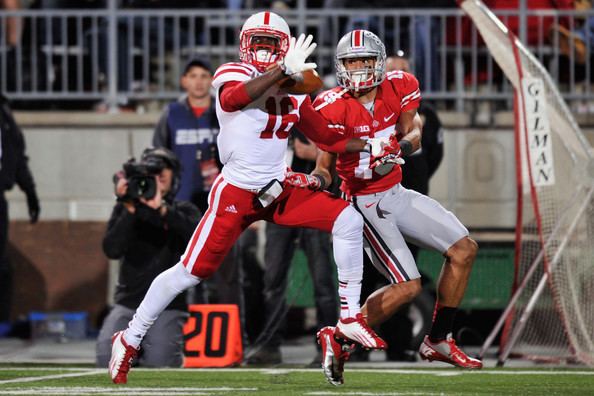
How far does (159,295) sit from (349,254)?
982 millimetres

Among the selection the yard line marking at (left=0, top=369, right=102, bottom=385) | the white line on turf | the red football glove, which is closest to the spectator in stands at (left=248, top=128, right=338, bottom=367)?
the white line on turf

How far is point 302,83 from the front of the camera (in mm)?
6746

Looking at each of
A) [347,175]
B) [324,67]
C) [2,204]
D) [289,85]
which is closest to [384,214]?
[347,175]

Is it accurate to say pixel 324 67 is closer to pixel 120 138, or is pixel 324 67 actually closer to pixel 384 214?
pixel 120 138

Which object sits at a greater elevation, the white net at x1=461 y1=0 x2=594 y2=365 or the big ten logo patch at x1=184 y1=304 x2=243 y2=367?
the white net at x1=461 y1=0 x2=594 y2=365

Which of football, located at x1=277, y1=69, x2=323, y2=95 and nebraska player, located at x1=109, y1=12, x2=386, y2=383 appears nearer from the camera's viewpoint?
football, located at x1=277, y1=69, x2=323, y2=95

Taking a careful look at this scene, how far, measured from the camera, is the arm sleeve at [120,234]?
28.5ft

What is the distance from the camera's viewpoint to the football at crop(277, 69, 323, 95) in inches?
263

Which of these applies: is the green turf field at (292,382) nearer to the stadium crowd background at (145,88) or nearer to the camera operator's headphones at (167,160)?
the camera operator's headphones at (167,160)

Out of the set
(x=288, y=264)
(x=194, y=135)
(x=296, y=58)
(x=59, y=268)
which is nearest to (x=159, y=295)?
(x=296, y=58)

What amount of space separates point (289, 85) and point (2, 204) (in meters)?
4.17

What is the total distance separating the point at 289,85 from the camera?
6.82 m

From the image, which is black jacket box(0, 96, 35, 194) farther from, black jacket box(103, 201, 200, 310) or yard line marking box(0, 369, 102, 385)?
yard line marking box(0, 369, 102, 385)

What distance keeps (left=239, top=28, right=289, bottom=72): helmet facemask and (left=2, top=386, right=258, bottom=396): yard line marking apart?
1.62m
